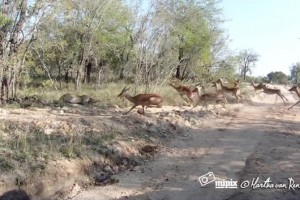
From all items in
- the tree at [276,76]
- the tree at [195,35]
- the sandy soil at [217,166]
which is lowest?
the sandy soil at [217,166]

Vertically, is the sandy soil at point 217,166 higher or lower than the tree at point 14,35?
lower

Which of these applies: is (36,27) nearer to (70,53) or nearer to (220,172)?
(220,172)

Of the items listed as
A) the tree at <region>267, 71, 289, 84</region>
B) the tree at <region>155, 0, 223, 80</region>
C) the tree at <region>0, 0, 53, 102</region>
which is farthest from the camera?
the tree at <region>267, 71, 289, 84</region>

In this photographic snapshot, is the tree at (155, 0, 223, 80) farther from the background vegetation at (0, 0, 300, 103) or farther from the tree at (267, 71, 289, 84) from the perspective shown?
the tree at (267, 71, 289, 84)

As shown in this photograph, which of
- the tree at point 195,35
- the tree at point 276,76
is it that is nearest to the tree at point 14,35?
the tree at point 195,35

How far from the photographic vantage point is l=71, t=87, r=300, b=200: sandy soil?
699cm

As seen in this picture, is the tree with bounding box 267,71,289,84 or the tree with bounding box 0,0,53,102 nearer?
the tree with bounding box 0,0,53,102

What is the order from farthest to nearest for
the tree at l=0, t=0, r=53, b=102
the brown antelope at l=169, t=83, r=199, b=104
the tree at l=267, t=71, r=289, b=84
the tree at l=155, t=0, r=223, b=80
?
the tree at l=267, t=71, r=289, b=84
the tree at l=155, t=0, r=223, b=80
the brown antelope at l=169, t=83, r=199, b=104
the tree at l=0, t=0, r=53, b=102

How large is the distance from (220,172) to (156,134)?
10.3 feet

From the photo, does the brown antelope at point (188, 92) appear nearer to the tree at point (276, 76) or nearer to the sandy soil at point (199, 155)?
the sandy soil at point (199, 155)

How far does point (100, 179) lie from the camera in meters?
7.82

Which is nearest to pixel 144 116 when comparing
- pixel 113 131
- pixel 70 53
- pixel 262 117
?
pixel 113 131

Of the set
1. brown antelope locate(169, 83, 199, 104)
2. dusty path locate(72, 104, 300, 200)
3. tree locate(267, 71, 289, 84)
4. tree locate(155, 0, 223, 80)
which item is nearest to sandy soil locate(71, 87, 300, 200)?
dusty path locate(72, 104, 300, 200)

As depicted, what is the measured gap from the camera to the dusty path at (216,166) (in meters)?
6.99
